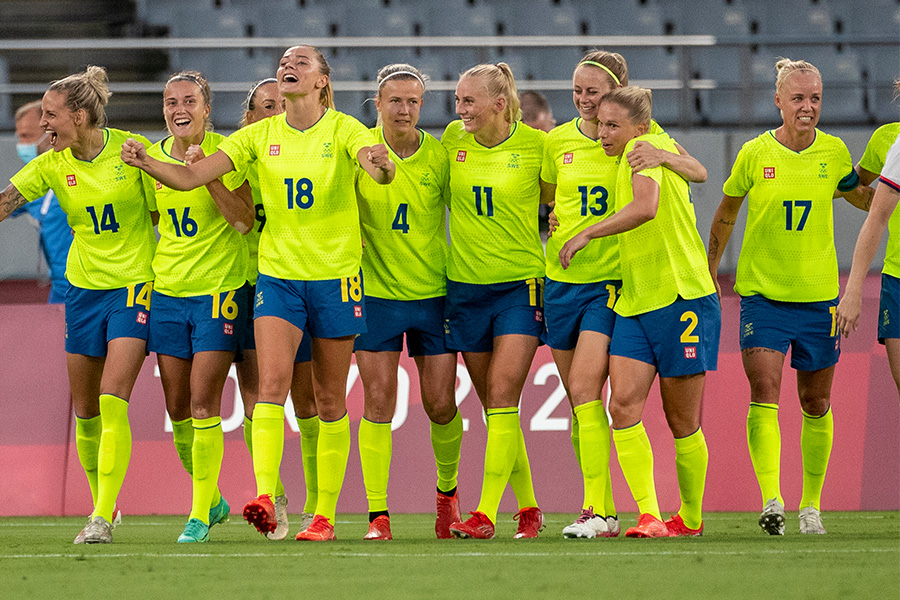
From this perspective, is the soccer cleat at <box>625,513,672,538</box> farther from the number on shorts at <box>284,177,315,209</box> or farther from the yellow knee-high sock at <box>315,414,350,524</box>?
the number on shorts at <box>284,177,315,209</box>

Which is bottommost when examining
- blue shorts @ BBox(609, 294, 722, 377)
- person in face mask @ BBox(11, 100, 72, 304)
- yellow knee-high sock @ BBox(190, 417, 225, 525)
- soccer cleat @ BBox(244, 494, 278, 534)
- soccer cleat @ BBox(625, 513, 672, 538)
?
soccer cleat @ BBox(625, 513, 672, 538)

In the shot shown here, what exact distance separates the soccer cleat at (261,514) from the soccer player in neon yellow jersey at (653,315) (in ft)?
5.31

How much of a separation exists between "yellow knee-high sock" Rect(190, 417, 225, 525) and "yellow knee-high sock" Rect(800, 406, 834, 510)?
302 centimetres

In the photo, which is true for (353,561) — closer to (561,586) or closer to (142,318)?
(561,586)

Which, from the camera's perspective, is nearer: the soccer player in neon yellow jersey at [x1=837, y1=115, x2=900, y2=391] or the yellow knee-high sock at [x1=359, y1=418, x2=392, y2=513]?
the soccer player in neon yellow jersey at [x1=837, y1=115, x2=900, y2=391]

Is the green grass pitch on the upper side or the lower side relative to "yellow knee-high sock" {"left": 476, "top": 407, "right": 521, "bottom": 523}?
lower

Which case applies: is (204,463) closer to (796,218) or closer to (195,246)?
(195,246)

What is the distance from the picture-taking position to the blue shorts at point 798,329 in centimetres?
616

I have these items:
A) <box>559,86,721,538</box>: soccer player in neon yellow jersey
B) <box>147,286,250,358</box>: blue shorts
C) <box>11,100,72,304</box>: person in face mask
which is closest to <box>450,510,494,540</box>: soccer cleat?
<box>559,86,721,538</box>: soccer player in neon yellow jersey

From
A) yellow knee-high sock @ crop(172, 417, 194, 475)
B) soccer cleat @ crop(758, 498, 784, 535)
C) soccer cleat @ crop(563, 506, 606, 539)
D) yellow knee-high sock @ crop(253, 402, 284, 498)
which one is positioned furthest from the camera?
yellow knee-high sock @ crop(172, 417, 194, 475)

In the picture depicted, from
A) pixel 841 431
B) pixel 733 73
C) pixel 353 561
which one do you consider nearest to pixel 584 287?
pixel 353 561

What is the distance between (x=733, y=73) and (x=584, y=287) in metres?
7.73

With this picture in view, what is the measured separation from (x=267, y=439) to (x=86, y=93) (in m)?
2.01

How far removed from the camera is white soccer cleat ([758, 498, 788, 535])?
583cm
